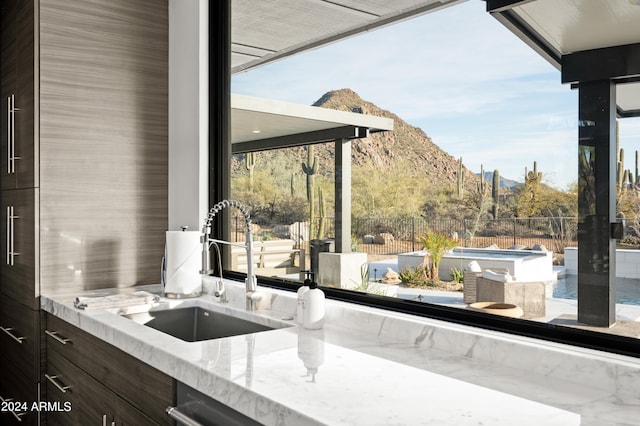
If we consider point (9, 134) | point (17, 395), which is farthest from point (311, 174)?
point (17, 395)

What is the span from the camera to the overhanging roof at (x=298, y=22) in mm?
1896

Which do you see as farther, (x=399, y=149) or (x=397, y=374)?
(x=399, y=149)

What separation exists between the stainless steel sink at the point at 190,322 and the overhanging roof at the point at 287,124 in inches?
31.1

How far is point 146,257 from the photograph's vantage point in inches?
110

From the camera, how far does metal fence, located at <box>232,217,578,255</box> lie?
145cm

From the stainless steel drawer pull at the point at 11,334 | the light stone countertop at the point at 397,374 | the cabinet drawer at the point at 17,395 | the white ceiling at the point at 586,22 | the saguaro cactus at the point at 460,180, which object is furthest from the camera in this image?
the stainless steel drawer pull at the point at 11,334

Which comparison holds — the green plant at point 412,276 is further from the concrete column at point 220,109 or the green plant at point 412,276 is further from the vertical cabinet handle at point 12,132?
the vertical cabinet handle at point 12,132

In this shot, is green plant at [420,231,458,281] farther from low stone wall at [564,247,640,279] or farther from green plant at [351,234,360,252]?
low stone wall at [564,247,640,279]

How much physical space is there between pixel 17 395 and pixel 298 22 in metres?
2.23

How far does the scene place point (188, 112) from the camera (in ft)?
9.07

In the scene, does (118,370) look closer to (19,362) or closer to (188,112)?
(19,362)

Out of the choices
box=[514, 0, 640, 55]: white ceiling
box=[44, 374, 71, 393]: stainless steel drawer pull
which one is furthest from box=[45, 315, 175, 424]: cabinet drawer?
box=[514, 0, 640, 55]: white ceiling

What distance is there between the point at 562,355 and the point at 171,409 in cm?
98

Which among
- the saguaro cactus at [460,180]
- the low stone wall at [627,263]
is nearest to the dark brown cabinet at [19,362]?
the saguaro cactus at [460,180]
